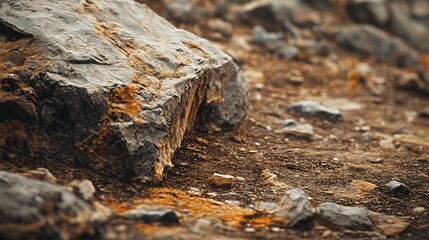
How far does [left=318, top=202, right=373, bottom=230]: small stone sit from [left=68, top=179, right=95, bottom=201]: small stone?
1592mm

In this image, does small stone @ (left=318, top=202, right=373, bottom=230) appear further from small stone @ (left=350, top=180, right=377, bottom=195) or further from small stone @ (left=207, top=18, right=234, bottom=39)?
small stone @ (left=207, top=18, right=234, bottom=39)

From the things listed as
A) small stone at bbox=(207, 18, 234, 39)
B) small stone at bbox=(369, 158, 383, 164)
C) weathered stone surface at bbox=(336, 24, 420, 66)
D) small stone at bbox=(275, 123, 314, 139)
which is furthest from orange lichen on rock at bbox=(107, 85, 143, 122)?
weathered stone surface at bbox=(336, 24, 420, 66)

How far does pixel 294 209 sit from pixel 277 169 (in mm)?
1025

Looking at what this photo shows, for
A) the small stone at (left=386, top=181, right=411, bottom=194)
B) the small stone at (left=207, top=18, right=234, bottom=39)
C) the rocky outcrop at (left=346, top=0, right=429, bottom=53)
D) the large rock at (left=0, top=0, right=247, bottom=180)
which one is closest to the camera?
the large rock at (left=0, top=0, right=247, bottom=180)

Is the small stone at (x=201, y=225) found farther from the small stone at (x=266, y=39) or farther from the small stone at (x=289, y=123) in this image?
the small stone at (x=266, y=39)

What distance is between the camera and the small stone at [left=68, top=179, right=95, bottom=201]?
2789mm

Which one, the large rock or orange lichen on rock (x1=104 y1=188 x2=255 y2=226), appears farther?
the large rock

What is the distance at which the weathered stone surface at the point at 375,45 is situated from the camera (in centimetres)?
912

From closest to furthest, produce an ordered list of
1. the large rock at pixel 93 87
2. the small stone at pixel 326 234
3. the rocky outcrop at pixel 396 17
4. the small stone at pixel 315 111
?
the small stone at pixel 326 234, the large rock at pixel 93 87, the small stone at pixel 315 111, the rocky outcrop at pixel 396 17

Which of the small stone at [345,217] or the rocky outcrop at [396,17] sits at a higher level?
the rocky outcrop at [396,17]

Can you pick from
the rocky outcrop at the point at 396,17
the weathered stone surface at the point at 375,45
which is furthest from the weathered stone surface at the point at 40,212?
the rocky outcrop at the point at 396,17

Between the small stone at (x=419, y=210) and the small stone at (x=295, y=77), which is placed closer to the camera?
the small stone at (x=419, y=210)

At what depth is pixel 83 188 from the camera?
9.36 ft

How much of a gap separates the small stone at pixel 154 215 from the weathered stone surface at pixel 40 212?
25 centimetres
